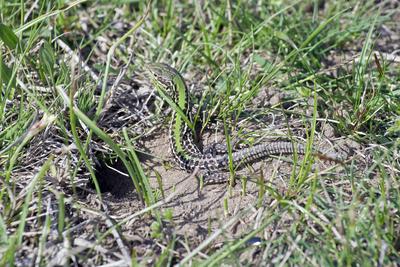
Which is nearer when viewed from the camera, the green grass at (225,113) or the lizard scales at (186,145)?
the green grass at (225,113)

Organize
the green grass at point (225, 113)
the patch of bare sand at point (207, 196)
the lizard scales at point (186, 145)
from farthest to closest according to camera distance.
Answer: the lizard scales at point (186, 145) → the patch of bare sand at point (207, 196) → the green grass at point (225, 113)

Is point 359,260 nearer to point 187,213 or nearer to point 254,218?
point 254,218

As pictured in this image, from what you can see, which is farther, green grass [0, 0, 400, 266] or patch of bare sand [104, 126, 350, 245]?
patch of bare sand [104, 126, 350, 245]

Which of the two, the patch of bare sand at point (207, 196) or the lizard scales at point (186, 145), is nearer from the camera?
the patch of bare sand at point (207, 196)

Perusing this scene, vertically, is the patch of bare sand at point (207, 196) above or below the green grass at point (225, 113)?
below

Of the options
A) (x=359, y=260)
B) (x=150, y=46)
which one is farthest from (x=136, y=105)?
(x=359, y=260)

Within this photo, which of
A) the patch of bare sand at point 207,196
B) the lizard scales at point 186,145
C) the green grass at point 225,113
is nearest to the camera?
the green grass at point 225,113

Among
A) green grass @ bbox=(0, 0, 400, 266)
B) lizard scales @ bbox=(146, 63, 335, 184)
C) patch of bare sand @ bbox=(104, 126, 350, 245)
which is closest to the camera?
green grass @ bbox=(0, 0, 400, 266)

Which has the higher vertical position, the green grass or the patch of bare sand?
the green grass
